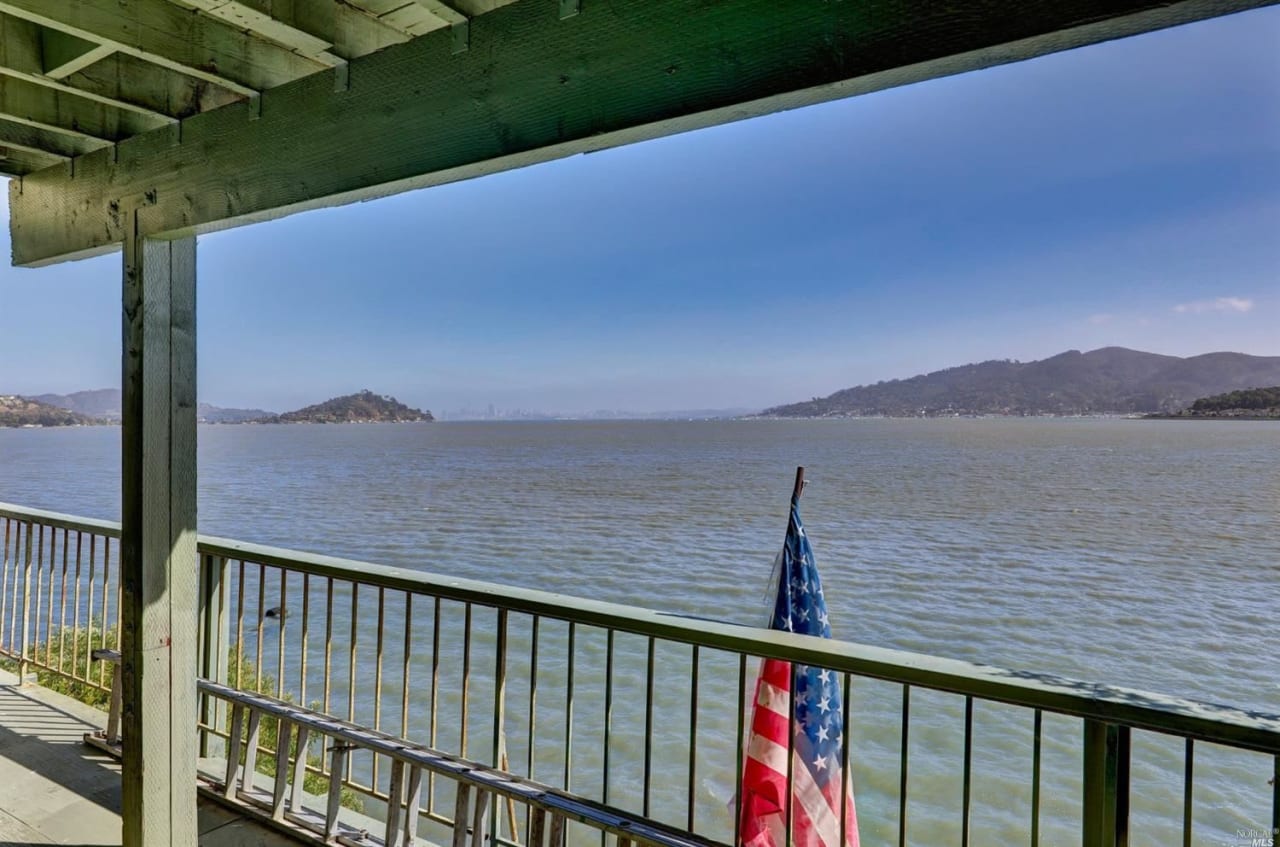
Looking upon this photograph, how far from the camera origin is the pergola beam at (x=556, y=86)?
82 cm

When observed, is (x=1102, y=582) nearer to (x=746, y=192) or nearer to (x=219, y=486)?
(x=219, y=486)

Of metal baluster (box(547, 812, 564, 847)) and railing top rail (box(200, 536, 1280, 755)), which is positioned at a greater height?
railing top rail (box(200, 536, 1280, 755))

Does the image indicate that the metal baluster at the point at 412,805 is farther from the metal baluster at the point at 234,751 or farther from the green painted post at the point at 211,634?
the green painted post at the point at 211,634

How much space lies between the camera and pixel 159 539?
1.92 m

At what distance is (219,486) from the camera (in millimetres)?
28766

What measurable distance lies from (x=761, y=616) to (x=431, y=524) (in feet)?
58.3

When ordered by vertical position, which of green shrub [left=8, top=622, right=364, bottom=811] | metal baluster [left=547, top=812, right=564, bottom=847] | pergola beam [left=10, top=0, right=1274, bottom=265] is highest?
pergola beam [left=10, top=0, right=1274, bottom=265]

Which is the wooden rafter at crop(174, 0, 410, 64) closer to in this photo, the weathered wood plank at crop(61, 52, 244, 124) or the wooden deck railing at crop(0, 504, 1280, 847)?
the weathered wood plank at crop(61, 52, 244, 124)

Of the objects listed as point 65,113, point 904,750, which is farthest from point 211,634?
point 904,750

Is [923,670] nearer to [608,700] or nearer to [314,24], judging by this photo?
[608,700]

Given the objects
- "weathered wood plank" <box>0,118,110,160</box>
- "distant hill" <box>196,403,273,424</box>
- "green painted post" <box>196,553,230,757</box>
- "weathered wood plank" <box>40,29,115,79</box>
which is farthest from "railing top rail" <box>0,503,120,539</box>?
"distant hill" <box>196,403,273,424</box>

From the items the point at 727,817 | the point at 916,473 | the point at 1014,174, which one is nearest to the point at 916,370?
the point at 1014,174

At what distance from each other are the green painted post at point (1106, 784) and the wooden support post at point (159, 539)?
87.6 inches

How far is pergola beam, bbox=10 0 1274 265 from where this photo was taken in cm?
82
